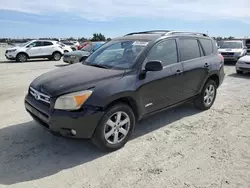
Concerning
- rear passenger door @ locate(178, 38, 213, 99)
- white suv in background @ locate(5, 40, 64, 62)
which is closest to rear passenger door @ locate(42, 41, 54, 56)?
white suv in background @ locate(5, 40, 64, 62)

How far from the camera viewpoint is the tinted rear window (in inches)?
210

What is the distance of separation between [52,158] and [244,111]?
427 cm

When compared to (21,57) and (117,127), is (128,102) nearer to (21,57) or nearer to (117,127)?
(117,127)

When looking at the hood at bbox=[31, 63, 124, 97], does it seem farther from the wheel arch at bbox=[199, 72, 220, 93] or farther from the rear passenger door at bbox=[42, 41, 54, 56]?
the rear passenger door at bbox=[42, 41, 54, 56]

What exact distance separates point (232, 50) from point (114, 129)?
13.4 m

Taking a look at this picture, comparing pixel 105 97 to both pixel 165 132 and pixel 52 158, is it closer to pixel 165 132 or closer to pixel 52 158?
pixel 52 158

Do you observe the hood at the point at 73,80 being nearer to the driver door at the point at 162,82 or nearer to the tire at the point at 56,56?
the driver door at the point at 162,82

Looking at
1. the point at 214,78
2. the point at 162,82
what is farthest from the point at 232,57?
the point at 162,82

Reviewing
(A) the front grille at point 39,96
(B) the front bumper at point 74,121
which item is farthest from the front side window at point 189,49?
(A) the front grille at point 39,96

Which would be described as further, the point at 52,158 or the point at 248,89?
the point at 248,89

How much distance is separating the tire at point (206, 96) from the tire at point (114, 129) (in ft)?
7.20

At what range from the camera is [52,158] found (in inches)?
134

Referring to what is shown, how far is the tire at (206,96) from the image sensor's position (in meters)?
5.28

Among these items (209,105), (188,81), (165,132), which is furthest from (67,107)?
(209,105)
